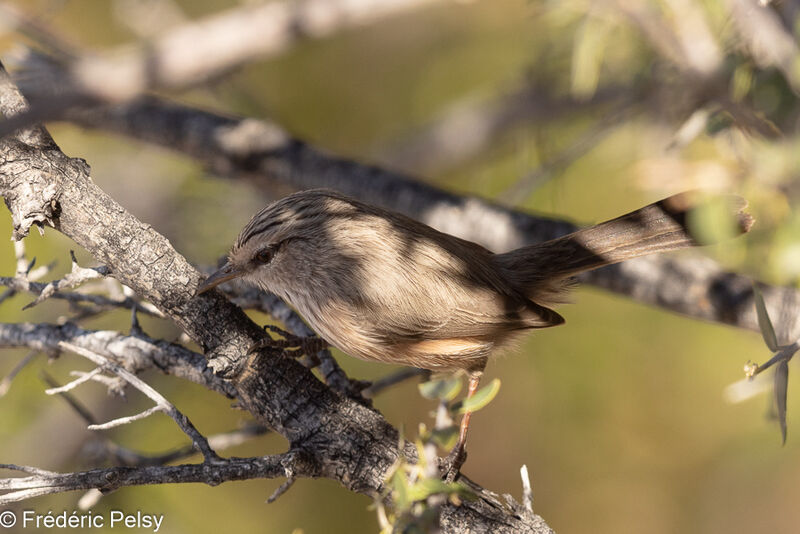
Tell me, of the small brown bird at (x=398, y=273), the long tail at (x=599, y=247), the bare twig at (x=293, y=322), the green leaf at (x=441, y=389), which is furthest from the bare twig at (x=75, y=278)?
the long tail at (x=599, y=247)

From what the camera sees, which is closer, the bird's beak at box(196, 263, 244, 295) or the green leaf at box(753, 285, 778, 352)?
the green leaf at box(753, 285, 778, 352)

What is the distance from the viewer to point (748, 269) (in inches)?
135

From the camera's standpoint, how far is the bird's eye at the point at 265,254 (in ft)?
8.89

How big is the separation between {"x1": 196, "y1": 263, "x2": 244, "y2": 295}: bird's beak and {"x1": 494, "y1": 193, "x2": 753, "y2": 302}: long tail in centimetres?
113

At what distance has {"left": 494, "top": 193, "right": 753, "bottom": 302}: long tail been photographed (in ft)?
8.66

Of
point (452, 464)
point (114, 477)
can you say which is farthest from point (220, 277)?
point (452, 464)

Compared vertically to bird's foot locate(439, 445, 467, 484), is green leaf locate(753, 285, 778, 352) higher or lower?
higher

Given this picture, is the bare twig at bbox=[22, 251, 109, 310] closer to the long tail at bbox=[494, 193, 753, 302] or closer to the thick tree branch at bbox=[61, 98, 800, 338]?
the long tail at bbox=[494, 193, 753, 302]

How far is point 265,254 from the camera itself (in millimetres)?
2730

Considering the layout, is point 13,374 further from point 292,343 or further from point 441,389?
point 441,389

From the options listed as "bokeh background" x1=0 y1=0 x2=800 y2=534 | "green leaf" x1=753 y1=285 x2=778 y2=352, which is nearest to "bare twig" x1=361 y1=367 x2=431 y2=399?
"bokeh background" x1=0 y1=0 x2=800 y2=534

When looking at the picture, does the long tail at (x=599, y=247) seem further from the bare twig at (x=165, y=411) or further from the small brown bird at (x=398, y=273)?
the bare twig at (x=165, y=411)

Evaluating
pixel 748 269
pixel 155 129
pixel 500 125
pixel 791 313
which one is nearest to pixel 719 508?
pixel 748 269

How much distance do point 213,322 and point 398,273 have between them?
757mm
